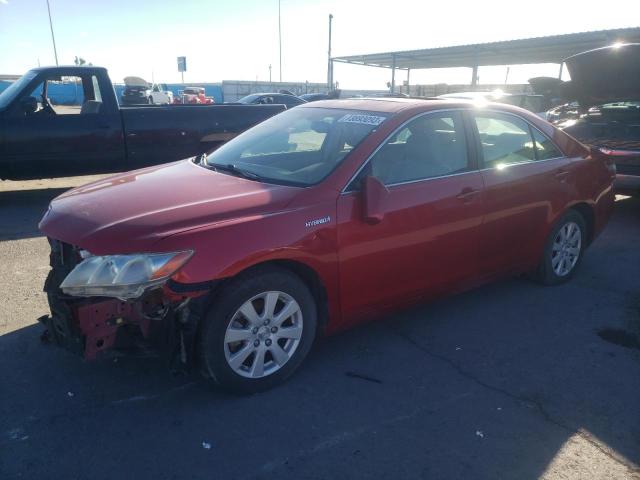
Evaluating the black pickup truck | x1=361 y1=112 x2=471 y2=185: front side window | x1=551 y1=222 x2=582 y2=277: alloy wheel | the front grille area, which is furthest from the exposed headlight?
the black pickup truck

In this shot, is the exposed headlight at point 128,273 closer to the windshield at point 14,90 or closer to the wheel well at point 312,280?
the wheel well at point 312,280

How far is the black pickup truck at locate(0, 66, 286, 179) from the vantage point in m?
7.50

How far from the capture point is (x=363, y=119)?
3812mm

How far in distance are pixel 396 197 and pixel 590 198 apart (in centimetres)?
243

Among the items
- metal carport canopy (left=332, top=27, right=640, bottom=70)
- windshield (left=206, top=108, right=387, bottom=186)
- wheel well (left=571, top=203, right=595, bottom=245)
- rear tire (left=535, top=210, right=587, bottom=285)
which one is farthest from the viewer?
metal carport canopy (left=332, top=27, right=640, bottom=70)

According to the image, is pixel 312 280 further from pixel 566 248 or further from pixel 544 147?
pixel 566 248

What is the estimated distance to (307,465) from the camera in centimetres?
257

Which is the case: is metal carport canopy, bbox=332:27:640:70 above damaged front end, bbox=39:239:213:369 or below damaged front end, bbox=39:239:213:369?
above

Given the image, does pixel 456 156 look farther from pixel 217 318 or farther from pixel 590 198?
pixel 217 318

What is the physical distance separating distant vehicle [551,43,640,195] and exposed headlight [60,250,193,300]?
6.44 m

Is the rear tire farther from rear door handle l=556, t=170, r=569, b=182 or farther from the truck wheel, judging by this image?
the truck wheel

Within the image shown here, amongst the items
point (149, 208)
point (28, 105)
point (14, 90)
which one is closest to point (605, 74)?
point (149, 208)

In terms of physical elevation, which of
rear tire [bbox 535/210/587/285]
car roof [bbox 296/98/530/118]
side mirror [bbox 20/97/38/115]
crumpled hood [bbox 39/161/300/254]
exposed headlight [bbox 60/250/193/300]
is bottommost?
rear tire [bbox 535/210/587/285]

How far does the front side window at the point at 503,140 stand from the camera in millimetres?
4133
